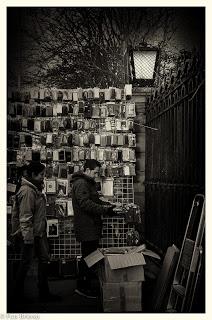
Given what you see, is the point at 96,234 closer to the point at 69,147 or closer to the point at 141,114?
the point at 69,147

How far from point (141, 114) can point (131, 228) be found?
1.51m

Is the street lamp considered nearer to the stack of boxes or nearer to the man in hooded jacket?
the man in hooded jacket

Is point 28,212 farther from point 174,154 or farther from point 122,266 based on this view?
point 174,154

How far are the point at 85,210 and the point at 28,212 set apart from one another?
0.83 m

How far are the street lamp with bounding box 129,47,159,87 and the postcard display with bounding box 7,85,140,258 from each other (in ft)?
1.11

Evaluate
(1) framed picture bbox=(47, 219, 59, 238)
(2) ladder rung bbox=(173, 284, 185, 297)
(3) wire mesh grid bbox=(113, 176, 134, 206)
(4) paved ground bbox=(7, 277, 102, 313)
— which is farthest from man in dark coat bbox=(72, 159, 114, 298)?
(2) ladder rung bbox=(173, 284, 185, 297)

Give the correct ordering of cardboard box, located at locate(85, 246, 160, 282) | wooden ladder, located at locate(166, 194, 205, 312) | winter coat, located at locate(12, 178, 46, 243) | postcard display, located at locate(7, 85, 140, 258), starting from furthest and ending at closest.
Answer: postcard display, located at locate(7, 85, 140, 258) → winter coat, located at locate(12, 178, 46, 243) → cardboard box, located at locate(85, 246, 160, 282) → wooden ladder, located at locate(166, 194, 205, 312)

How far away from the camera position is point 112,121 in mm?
6840

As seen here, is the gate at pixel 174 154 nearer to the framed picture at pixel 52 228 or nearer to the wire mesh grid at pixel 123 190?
the wire mesh grid at pixel 123 190

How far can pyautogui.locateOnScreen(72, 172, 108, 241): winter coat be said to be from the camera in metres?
6.08

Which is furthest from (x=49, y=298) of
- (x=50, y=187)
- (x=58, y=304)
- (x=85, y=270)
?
(x=50, y=187)

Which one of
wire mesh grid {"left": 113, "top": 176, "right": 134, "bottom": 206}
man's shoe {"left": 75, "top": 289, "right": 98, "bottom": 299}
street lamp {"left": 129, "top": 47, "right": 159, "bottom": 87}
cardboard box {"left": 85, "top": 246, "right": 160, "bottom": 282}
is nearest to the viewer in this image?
cardboard box {"left": 85, "top": 246, "right": 160, "bottom": 282}

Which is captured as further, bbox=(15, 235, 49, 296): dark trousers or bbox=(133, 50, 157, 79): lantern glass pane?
bbox=(133, 50, 157, 79): lantern glass pane
